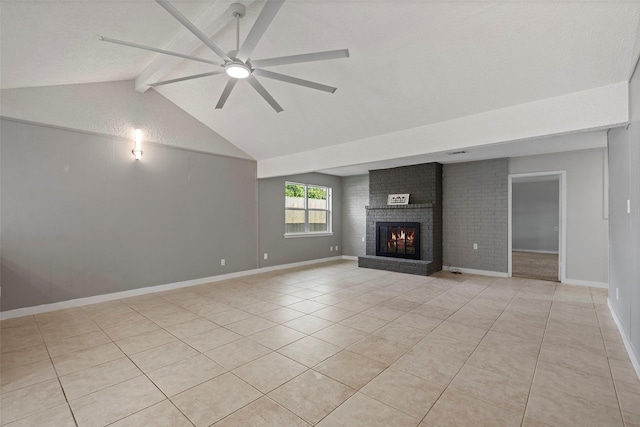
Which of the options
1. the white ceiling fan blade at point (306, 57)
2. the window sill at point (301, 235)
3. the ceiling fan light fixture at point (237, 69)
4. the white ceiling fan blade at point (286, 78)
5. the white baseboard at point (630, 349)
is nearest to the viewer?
the white ceiling fan blade at point (306, 57)

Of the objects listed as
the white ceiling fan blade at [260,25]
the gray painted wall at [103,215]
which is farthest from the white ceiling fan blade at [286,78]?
the gray painted wall at [103,215]

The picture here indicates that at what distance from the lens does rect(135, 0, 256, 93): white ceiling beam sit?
276 centimetres

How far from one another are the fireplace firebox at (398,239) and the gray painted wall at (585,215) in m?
2.71

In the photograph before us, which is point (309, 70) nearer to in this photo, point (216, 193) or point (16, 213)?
point (216, 193)

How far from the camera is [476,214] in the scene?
6.27 metres

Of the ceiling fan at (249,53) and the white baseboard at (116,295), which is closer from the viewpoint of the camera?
the ceiling fan at (249,53)

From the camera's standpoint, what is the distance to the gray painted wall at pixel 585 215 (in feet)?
16.6

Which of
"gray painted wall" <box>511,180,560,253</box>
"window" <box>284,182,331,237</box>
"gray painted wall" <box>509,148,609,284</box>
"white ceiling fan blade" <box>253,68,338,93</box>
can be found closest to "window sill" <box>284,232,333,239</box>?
"window" <box>284,182,331,237</box>

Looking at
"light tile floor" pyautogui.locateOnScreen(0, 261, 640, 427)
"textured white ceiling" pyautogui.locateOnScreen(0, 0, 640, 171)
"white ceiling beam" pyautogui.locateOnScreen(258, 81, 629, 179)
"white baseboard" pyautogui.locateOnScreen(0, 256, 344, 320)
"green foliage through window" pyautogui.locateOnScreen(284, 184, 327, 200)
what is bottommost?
"light tile floor" pyautogui.locateOnScreen(0, 261, 640, 427)

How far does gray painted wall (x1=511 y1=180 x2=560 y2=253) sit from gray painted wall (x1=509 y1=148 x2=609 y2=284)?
5258 mm

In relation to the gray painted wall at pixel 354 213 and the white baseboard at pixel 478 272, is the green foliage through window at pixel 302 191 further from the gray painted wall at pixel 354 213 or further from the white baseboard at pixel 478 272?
the white baseboard at pixel 478 272

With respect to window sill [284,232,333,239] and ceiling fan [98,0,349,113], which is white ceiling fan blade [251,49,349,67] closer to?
ceiling fan [98,0,349,113]

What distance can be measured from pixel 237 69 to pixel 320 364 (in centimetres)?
262

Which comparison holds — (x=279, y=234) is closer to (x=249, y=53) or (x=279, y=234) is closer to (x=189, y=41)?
(x=189, y=41)
